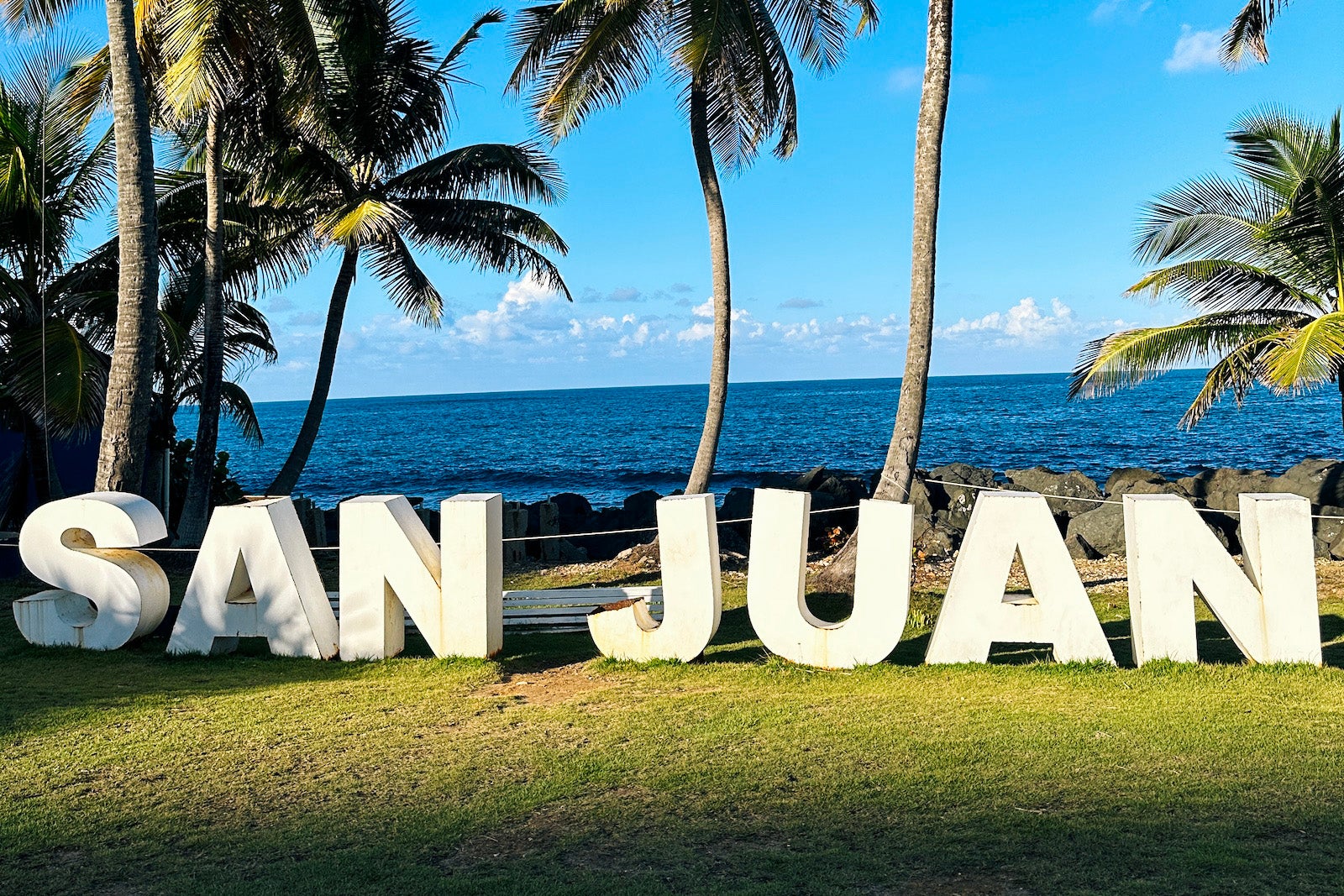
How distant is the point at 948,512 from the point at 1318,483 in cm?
659

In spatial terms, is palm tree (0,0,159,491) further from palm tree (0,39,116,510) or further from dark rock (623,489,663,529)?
dark rock (623,489,663,529)

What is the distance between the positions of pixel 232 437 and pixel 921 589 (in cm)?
8772

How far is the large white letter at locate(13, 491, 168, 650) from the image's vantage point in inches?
316

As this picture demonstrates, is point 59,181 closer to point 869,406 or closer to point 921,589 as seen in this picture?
point 921,589

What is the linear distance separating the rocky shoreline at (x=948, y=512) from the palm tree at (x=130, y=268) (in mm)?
5887

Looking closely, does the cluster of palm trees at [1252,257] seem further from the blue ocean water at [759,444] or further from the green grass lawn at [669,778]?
the blue ocean water at [759,444]

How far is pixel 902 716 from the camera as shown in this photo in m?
6.25

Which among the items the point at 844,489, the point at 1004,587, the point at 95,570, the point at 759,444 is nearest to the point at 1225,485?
the point at 844,489

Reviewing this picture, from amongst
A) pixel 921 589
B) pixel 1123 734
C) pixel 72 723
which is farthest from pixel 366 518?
pixel 921 589

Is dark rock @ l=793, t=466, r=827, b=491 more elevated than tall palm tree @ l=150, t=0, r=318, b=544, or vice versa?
tall palm tree @ l=150, t=0, r=318, b=544

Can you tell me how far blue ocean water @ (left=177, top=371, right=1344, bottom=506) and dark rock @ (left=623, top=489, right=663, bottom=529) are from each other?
40.8 ft

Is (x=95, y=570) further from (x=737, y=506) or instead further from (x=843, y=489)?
(x=843, y=489)

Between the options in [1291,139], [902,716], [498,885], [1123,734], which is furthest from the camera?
[1291,139]

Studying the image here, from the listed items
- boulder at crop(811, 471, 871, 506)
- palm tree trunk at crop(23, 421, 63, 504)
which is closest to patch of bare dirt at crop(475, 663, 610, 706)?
palm tree trunk at crop(23, 421, 63, 504)
